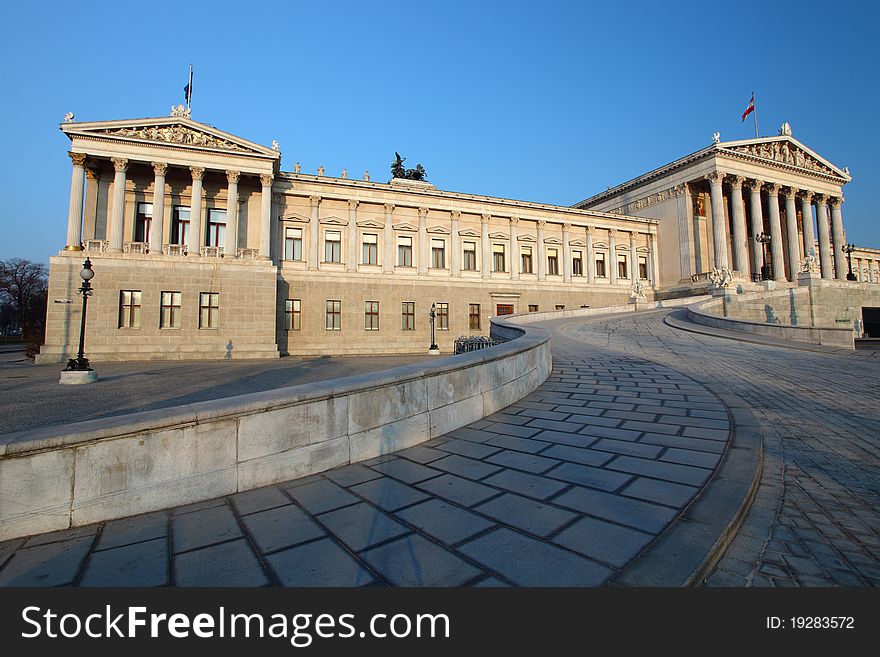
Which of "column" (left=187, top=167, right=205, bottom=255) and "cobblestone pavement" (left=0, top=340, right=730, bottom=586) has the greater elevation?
"column" (left=187, top=167, right=205, bottom=255)

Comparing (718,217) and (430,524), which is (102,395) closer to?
(430,524)

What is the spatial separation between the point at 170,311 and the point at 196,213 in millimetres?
6831

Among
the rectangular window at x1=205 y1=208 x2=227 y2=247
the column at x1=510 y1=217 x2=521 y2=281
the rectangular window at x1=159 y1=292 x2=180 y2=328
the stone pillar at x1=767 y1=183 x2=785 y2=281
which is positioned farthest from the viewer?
the stone pillar at x1=767 y1=183 x2=785 y2=281

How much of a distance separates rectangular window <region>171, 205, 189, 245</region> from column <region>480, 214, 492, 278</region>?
23050 mm

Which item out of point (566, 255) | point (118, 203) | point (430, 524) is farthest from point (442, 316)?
point (430, 524)

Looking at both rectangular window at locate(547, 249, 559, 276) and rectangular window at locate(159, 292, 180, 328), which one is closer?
rectangular window at locate(159, 292, 180, 328)

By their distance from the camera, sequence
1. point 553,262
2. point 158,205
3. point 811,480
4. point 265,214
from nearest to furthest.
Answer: point 811,480, point 158,205, point 265,214, point 553,262

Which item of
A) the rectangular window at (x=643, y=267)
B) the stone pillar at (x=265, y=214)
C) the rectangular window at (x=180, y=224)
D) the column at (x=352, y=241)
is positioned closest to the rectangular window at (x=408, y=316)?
the column at (x=352, y=241)

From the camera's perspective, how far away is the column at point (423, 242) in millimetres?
34031

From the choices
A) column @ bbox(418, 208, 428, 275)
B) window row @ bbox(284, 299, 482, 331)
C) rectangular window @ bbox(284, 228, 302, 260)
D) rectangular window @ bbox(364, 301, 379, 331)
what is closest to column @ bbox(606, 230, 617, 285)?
window row @ bbox(284, 299, 482, 331)

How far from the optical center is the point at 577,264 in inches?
1556

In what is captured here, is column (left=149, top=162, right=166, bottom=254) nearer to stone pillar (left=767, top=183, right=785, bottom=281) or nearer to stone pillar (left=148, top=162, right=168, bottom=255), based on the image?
stone pillar (left=148, top=162, right=168, bottom=255)

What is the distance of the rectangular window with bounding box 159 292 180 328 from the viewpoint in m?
24.2

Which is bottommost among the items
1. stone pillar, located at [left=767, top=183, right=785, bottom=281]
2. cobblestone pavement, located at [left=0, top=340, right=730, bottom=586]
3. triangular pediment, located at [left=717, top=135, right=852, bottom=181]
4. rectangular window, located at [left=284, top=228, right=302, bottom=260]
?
cobblestone pavement, located at [left=0, top=340, right=730, bottom=586]
